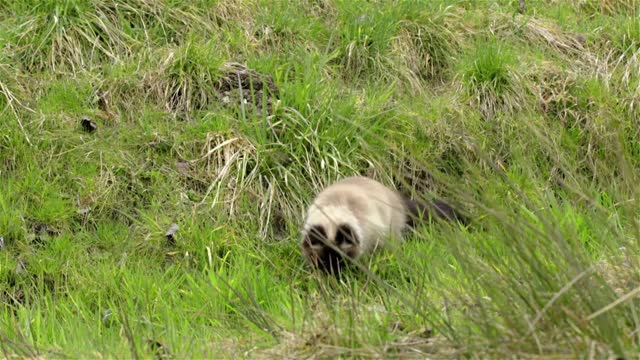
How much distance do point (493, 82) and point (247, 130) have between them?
6.83 feet

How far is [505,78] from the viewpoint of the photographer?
7828 millimetres

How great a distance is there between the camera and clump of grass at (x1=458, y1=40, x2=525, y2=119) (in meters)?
7.75

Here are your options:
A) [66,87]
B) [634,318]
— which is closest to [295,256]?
[66,87]

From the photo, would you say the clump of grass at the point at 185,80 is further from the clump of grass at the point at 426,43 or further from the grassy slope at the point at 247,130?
the clump of grass at the point at 426,43

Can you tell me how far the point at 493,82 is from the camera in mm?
7816

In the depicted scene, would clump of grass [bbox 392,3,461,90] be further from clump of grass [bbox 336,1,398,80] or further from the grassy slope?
clump of grass [bbox 336,1,398,80]

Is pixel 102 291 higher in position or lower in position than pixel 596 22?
lower

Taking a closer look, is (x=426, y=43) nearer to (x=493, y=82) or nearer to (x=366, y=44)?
(x=366, y=44)

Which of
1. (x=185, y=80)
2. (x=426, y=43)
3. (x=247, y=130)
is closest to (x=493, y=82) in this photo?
(x=426, y=43)

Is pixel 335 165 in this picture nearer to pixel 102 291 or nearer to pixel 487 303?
pixel 102 291

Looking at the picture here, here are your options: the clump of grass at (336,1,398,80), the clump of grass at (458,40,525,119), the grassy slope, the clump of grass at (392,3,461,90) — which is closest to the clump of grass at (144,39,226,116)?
the grassy slope

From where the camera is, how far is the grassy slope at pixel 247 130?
18.9 feet

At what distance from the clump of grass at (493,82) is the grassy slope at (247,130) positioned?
2 centimetres

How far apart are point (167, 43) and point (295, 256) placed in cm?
239
